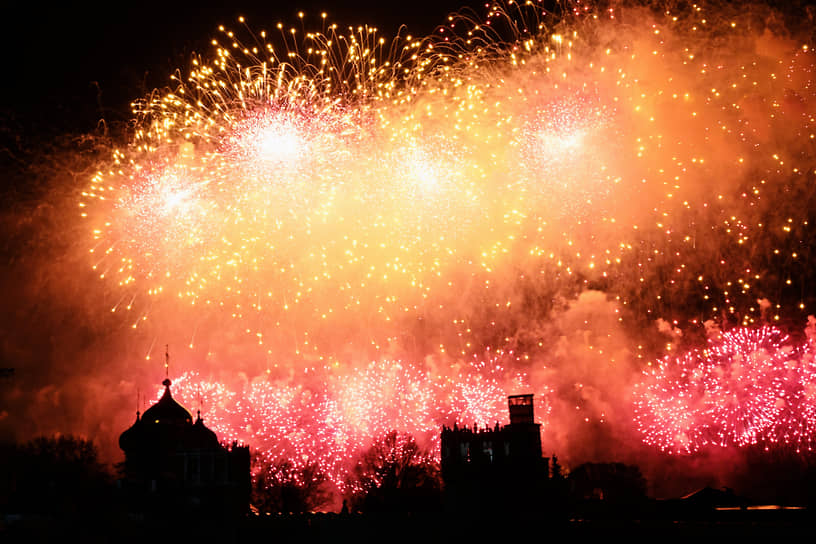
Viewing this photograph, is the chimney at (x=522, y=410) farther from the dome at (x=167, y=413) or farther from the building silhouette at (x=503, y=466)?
the dome at (x=167, y=413)

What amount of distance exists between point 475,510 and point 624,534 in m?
Result: 7.97

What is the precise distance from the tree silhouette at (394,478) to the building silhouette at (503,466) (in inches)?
562

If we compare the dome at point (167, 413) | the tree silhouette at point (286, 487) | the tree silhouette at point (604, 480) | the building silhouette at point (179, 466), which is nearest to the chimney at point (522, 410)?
the tree silhouette at point (604, 480)

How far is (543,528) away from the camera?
45.5 meters

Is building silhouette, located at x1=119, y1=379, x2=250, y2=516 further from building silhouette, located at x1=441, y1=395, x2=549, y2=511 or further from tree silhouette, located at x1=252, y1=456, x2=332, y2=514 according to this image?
tree silhouette, located at x1=252, y1=456, x2=332, y2=514

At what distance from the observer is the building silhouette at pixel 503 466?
4731 cm

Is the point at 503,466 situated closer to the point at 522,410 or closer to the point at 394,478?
the point at 522,410

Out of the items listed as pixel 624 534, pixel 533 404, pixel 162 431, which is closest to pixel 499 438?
pixel 533 404

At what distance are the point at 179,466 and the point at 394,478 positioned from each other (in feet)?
67.8

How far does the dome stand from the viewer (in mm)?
57500

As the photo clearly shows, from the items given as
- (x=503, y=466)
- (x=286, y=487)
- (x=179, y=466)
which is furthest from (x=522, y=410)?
(x=286, y=487)

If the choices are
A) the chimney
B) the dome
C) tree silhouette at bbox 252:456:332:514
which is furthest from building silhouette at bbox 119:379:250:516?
the chimney

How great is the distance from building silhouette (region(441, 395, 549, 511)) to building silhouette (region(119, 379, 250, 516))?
13.4 metres

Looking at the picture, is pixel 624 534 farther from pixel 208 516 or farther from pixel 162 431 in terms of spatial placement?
pixel 162 431
